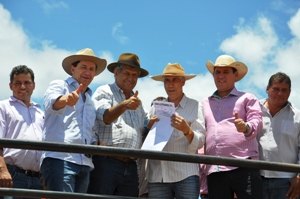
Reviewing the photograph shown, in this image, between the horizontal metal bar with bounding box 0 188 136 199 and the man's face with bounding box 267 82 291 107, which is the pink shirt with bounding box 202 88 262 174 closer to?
the man's face with bounding box 267 82 291 107

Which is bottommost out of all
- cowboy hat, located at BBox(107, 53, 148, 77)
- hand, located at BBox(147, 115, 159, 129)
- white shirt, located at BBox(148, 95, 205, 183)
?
white shirt, located at BBox(148, 95, 205, 183)

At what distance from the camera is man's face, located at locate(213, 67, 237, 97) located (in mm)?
4828

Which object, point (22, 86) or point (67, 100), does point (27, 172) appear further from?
point (67, 100)

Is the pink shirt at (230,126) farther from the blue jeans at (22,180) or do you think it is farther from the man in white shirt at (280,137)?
the blue jeans at (22,180)

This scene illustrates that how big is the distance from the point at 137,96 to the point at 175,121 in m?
0.41

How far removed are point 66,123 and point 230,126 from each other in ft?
4.89

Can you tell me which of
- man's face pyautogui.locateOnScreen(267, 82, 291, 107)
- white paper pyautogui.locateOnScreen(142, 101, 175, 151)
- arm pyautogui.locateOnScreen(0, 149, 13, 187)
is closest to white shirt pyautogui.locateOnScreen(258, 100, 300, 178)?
man's face pyautogui.locateOnScreen(267, 82, 291, 107)

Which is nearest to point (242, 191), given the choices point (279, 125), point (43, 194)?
point (279, 125)

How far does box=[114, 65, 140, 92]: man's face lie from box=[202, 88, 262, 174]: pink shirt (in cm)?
73

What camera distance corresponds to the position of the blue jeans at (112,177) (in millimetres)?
4441

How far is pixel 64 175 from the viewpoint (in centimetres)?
412

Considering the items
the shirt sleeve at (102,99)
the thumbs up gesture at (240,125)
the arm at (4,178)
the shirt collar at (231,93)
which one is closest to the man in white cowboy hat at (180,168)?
the shirt collar at (231,93)

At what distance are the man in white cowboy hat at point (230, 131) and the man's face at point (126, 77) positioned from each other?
0.72m

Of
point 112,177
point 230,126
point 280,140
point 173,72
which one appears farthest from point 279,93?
point 112,177
